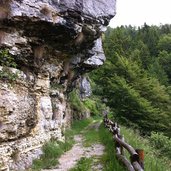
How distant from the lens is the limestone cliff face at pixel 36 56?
36.0ft

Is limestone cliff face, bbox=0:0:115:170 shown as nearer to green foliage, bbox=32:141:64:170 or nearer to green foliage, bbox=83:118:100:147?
green foliage, bbox=32:141:64:170

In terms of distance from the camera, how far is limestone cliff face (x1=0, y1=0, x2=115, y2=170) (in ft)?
36.0

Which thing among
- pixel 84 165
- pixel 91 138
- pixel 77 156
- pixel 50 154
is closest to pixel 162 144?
pixel 91 138

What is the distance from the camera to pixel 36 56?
1391 cm

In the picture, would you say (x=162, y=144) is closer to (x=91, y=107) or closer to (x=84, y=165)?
(x=84, y=165)

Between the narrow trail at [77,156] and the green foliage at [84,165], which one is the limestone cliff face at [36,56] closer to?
the narrow trail at [77,156]

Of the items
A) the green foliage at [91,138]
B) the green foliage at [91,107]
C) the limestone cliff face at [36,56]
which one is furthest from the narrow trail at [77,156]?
the green foliage at [91,107]

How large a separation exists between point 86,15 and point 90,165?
6.14 meters

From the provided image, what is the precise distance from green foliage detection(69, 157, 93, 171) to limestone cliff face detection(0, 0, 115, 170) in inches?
68.3

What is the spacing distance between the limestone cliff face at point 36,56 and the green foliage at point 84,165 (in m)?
1.73

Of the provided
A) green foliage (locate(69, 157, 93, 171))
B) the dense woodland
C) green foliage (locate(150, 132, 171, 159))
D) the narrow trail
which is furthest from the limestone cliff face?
the dense woodland

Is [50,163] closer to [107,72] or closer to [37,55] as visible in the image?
[37,55]

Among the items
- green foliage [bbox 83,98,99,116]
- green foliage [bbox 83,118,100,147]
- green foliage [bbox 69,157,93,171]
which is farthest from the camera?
green foliage [bbox 83,98,99,116]

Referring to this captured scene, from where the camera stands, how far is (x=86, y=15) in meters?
14.3
